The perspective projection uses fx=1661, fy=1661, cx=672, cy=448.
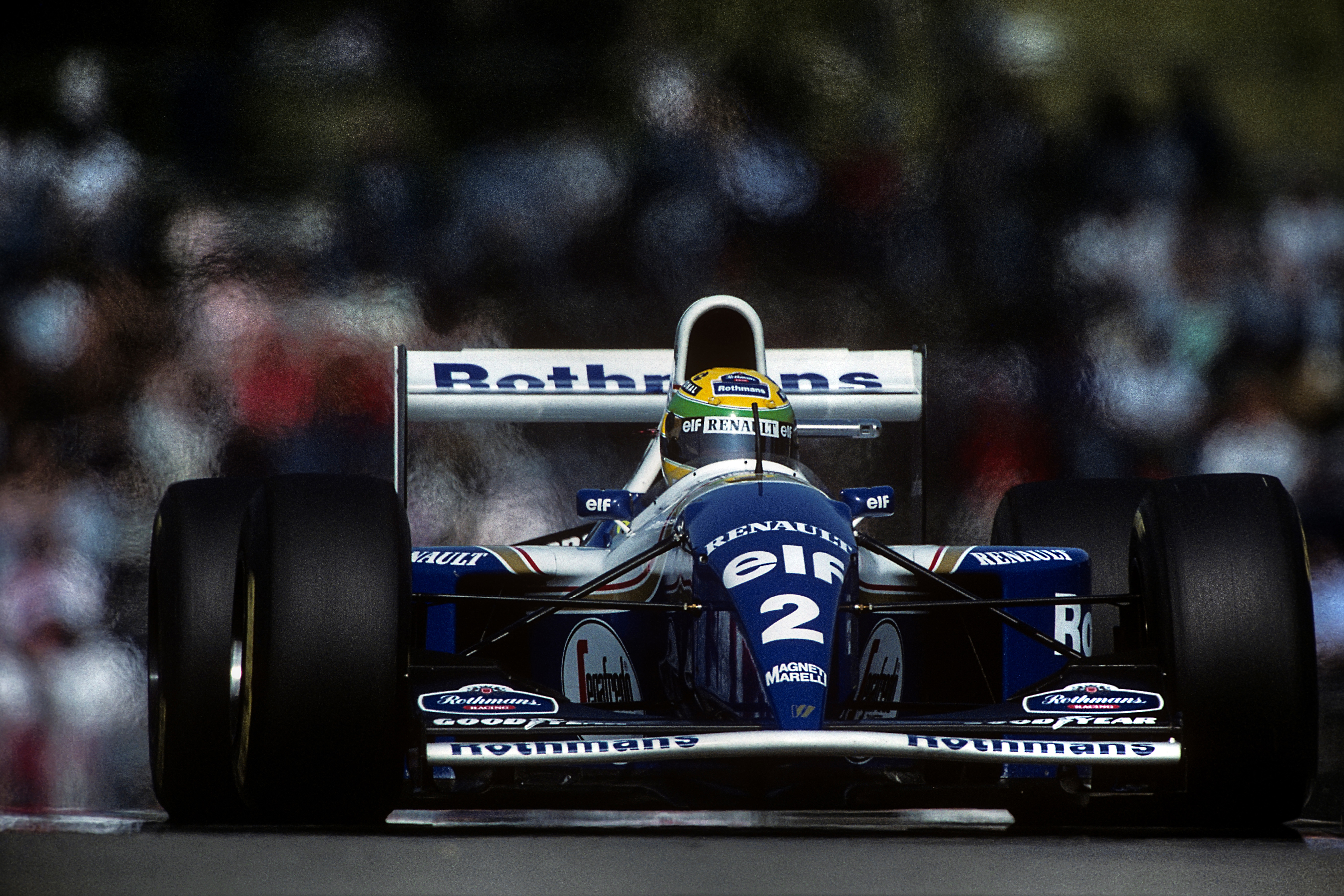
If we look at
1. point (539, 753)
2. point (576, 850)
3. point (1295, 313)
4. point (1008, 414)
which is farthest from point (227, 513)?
point (1295, 313)

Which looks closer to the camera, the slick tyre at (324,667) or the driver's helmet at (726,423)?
the slick tyre at (324,667)

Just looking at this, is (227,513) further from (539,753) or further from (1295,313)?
(1295,313)

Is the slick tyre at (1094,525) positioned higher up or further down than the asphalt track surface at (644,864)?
higher up

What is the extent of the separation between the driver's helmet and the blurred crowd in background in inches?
164

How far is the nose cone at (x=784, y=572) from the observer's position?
2715 mm

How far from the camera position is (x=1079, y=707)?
279 centimetres

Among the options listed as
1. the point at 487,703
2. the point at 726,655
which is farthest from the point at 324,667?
the point at 726,655

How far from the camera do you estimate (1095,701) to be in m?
2.80

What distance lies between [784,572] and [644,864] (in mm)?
861

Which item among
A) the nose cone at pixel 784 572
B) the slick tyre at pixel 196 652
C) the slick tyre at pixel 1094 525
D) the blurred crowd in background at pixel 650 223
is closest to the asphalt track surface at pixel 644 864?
the nose cone at pixel 784 572

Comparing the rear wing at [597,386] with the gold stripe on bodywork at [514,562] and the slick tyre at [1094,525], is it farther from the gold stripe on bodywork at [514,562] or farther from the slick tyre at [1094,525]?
the gold stripe on bodywork at [514,562]

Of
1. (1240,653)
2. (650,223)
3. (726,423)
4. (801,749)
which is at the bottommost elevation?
(801,749)

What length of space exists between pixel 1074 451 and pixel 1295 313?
1.30 metres

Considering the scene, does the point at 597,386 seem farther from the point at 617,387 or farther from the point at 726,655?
the point at 726,655
